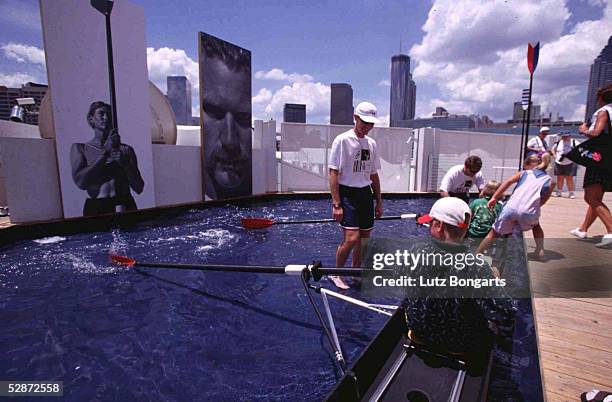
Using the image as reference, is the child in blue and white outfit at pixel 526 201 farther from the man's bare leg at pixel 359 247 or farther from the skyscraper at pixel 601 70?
the skyscraper at pixel 601 70

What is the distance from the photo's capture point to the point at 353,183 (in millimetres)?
4355

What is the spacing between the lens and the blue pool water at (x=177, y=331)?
289cm

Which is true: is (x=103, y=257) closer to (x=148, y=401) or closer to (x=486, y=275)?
(x=148, y=401)

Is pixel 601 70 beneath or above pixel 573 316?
above

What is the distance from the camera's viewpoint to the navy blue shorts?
4.37 meters

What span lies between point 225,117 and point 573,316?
1176 cm

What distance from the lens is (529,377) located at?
2857mm

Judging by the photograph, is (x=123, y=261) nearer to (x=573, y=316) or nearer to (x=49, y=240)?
(x=49, y=240)

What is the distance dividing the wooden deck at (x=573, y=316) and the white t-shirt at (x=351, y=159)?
2401 mm

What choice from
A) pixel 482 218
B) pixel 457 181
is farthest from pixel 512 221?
pixel 457 181

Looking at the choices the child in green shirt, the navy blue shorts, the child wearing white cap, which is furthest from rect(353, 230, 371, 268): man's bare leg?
the child wearing white cap

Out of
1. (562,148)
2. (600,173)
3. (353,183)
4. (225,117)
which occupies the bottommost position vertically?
(353,183)

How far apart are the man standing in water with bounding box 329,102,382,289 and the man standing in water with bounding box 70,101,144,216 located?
7.54 metres

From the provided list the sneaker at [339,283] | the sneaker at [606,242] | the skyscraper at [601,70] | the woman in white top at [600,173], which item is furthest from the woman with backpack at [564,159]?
the skyscraper at [601,70]
